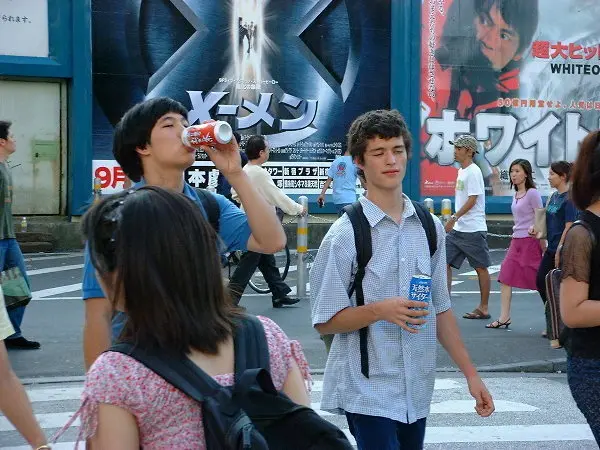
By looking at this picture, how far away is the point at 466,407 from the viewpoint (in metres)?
7.73

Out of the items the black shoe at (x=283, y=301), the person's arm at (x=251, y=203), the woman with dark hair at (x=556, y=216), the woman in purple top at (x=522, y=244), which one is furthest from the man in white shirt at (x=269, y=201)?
the person's arm at (x=251, y=203)

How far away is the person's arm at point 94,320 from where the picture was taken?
3570 millimetres

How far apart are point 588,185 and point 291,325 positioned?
717cm

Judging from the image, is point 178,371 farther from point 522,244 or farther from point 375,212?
point 522,244

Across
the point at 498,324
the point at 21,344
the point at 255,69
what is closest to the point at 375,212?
the point at 21,344

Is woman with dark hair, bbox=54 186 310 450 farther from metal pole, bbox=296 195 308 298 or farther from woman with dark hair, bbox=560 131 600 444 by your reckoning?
metal pole, bbox=296 195 308 298

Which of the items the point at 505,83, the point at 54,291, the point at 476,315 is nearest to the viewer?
the point at 476,315

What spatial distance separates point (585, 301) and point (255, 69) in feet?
52.7

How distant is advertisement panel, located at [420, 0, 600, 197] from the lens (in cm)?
2058

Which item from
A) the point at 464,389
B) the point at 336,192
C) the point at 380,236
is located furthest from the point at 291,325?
the point at 380,236

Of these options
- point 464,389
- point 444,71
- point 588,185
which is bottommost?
point 464,389

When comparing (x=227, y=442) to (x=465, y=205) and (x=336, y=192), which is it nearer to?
(x=465, y=205)

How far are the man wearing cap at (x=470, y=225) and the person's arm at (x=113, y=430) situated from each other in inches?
364

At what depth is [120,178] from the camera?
1853cm
